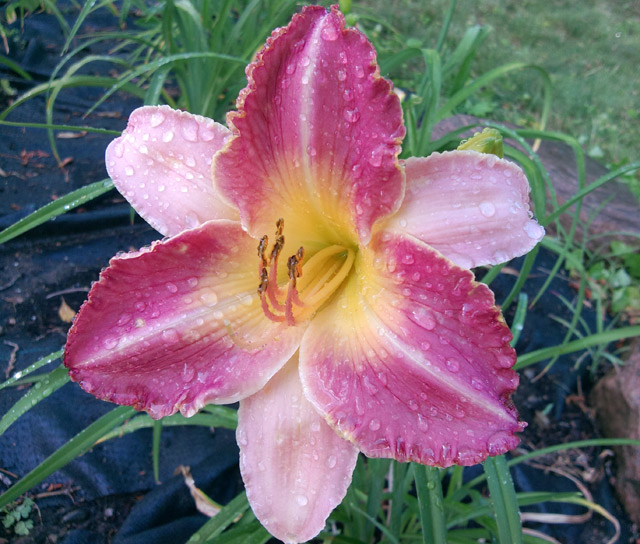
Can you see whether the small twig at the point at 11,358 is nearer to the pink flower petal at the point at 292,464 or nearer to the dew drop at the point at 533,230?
the pink flower petal at the point at 292,464

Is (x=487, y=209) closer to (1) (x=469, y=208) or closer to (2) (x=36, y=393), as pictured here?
(1) (x=469, y=208)

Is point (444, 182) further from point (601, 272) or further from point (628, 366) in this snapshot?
point (601, 272)

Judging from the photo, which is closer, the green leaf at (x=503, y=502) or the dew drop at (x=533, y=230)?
the dew drop at (x=533, y=230)

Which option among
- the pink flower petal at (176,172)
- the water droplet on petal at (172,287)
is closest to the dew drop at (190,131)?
the pink flower petal at (176,172)

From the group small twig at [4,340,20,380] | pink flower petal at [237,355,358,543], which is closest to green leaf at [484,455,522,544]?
pink flower petal at [237,355,358,543]

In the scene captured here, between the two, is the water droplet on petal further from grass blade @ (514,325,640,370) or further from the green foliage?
the green foliage
